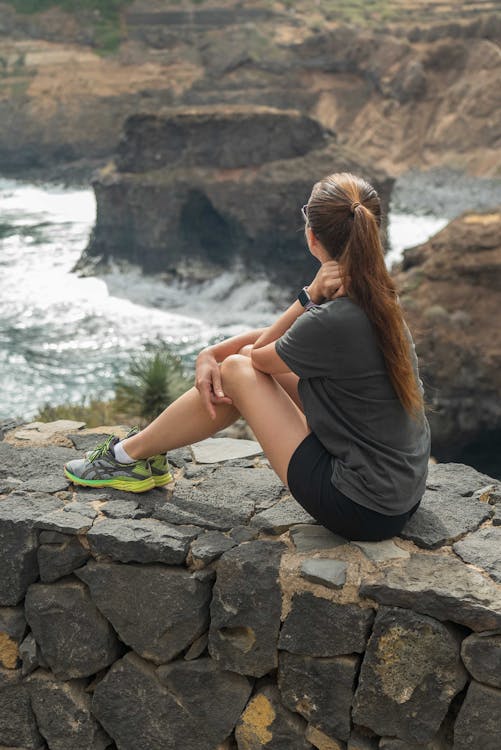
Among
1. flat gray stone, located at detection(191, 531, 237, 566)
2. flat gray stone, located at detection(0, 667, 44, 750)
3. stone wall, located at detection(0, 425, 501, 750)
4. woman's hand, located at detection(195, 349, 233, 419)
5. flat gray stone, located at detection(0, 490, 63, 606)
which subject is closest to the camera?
stone wall, located at detection(0, 425, 501, 750)

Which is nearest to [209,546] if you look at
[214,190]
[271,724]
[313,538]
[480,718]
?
[313,538]

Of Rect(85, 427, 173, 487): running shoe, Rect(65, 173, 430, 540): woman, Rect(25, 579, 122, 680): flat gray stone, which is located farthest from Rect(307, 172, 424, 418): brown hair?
Rect(25, 579, 122, 680): flat gray stone

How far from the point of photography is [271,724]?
3752mm

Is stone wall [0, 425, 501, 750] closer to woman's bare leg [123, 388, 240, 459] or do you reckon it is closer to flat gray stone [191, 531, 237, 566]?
flat gray stone [191, 531, 237, 566]

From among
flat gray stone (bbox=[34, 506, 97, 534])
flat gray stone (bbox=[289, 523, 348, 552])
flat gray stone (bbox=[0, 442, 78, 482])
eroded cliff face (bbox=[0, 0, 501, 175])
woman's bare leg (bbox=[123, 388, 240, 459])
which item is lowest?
eroded cliff face (bbox=[0, 0, 501, 175])

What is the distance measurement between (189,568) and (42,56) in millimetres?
75737

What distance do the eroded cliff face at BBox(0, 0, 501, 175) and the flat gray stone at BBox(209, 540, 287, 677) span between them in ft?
178

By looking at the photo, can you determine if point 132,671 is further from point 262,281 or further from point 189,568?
point 262,281

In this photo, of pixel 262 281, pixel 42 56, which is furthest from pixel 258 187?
pixel 42 56

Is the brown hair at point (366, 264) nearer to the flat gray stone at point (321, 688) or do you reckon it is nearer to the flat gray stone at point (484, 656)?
the flat gray stone at point (484, 656)

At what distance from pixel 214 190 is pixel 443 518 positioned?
32564 mm

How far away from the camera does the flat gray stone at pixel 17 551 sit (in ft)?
13.1

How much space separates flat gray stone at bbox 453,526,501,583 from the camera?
3598 mm

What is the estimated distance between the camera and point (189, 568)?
3.83m
